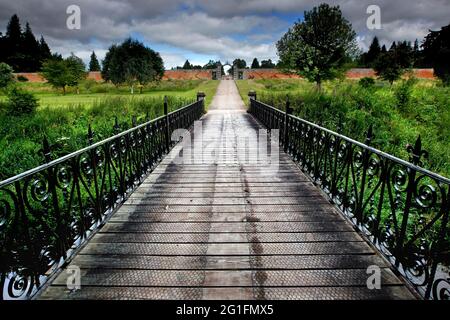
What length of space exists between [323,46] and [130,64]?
31419mm

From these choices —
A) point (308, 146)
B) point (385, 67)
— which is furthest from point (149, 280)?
point (385, 67)

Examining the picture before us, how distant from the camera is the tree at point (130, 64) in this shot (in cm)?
4590

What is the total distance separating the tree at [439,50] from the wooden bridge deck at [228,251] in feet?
134

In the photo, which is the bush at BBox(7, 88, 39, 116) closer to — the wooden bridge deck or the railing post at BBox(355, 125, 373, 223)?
the wooden bridge deck

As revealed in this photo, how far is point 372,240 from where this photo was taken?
132 inches

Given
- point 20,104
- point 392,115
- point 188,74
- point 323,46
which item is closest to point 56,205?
point 392,115

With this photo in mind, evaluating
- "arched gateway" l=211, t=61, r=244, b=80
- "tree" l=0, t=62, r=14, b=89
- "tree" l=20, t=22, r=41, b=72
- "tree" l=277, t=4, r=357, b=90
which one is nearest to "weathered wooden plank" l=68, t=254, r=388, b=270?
"tree" l=277, t=4, r=357, b=90

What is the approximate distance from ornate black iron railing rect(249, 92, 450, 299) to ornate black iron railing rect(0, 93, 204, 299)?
330cm

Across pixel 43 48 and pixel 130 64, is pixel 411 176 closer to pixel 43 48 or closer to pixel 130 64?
pixel 130 64

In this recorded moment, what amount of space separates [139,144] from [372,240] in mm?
4525

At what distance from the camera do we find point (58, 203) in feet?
13.2

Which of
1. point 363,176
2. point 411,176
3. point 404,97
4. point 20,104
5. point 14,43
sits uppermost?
point 14,43

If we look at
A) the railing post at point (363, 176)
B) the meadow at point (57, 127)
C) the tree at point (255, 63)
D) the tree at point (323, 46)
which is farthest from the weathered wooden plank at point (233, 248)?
the tree at point (255, 63)

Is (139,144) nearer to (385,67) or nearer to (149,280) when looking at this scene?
(149,280)
